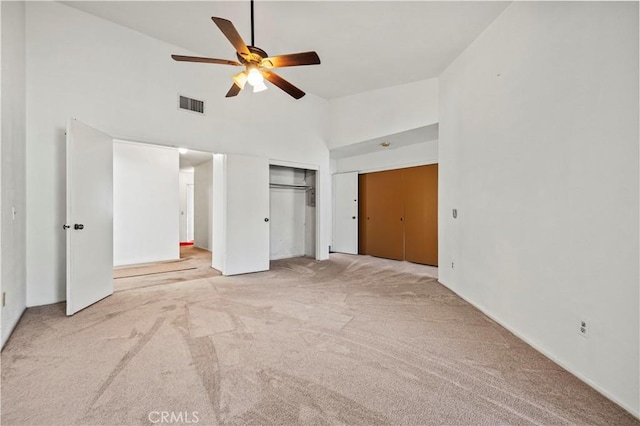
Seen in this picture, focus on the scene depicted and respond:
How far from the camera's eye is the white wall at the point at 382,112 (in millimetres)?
4664

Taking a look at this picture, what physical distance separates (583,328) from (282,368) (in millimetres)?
2168

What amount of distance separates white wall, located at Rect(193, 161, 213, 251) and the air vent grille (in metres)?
3.24

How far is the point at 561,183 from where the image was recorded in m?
2.14

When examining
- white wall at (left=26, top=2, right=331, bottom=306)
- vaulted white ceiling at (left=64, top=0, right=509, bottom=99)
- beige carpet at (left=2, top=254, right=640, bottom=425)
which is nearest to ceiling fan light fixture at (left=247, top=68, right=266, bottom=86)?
vaulted white ceiling at (left=64, top=0, right=509, bottom=99)

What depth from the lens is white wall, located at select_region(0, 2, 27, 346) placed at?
243cm

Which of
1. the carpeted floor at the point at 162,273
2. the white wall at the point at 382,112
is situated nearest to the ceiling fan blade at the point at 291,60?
the white wall at the point at 382,112

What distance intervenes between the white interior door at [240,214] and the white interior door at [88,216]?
164 centimetres

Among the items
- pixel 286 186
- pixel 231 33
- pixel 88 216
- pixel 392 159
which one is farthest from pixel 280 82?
pixel 392 159

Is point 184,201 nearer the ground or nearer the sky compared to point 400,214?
nearer the sky

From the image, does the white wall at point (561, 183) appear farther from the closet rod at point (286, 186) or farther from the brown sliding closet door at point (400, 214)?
the closet rod at point (286, 186)

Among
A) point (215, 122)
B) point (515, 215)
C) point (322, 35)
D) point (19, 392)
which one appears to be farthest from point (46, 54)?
point (515, 215)

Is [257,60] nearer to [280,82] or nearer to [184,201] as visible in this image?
[280,82]

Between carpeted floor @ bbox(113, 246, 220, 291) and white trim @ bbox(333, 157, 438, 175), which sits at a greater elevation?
white trim @ bbox(333, 157, 438, 175)

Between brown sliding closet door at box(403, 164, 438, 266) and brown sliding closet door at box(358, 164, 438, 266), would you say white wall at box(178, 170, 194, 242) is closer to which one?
brown sliding closet door at box(358, 164, 438, 266)
